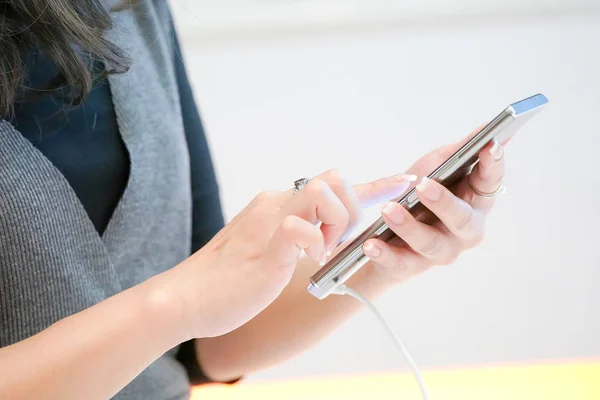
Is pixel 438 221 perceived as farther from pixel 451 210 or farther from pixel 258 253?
pixel 258 253

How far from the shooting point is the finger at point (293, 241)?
0.42 metres

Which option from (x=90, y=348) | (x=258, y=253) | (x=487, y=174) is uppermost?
(x=487, y=174)

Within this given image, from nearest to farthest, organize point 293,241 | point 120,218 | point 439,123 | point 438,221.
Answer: point 293,241 → point 438,221 → point 120,218 → point 439,123

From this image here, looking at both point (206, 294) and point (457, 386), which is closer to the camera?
point (206, 294)

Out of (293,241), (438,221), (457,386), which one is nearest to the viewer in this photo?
(293,241)

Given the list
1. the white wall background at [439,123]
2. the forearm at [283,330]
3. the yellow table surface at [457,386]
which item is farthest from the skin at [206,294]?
the white wall background at [439,123]

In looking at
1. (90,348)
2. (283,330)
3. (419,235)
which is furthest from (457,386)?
(90,348)

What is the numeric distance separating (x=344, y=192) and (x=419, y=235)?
0.23 ft

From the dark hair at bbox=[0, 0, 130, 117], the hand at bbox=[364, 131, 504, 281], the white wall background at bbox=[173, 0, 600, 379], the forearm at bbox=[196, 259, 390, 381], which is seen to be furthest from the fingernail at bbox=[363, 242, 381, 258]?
the white wall background at bbox=[173, 0, 600, 379]

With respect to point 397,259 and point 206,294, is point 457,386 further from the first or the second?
point 206,294

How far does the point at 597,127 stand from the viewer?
1.11 meters

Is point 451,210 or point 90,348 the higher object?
point 451,210

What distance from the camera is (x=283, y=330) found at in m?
0.67

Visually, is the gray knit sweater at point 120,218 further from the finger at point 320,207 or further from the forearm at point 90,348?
the finger at point 320,207
